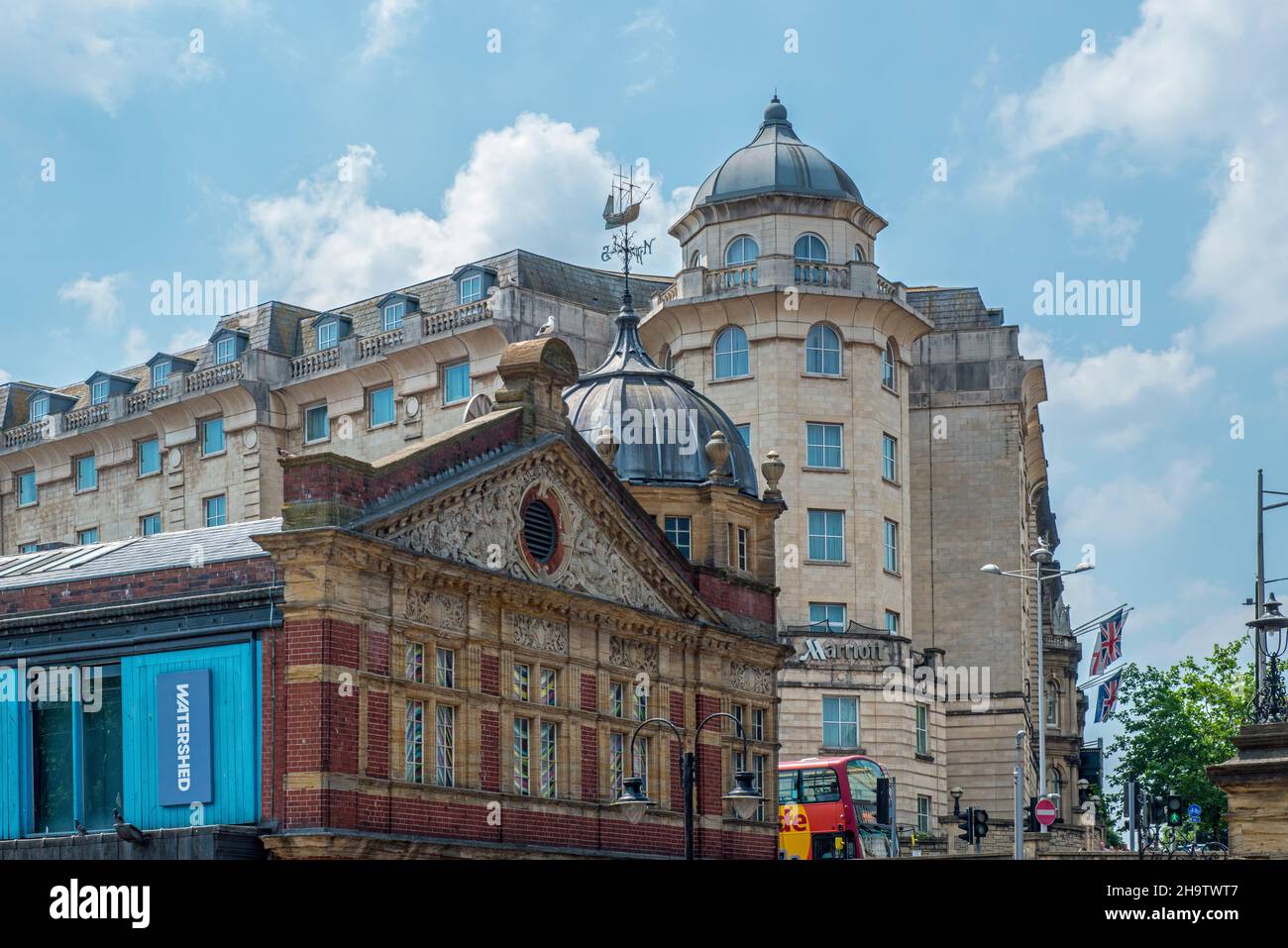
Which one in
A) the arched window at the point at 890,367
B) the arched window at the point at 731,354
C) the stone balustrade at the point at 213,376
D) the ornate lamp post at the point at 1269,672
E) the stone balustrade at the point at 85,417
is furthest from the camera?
the stone balustrade at the point at 85,417

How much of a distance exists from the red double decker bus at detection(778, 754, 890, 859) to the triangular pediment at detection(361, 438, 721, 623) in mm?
11312

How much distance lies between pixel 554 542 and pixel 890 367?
34579 millimetres

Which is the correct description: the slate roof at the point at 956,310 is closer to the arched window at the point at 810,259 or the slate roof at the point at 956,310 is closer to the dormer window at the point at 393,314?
the arched window at the point at 810,259

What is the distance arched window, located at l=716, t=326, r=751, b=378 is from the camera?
3002 inches

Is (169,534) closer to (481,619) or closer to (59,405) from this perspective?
(481,619)

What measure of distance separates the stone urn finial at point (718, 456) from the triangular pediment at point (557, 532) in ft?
13.6

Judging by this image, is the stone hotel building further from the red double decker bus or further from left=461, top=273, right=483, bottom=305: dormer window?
the red double decker bus

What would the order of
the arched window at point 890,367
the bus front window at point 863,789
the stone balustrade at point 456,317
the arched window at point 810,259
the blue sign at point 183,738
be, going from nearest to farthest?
1. the blue sign at point 183,738
2. the bus front window at point 863,789
3. the arched window at point 810,259
4. the arched window at point 890,367
5. the stone balustrade at point 456,317

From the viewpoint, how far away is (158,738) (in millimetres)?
40719

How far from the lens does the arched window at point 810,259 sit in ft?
248

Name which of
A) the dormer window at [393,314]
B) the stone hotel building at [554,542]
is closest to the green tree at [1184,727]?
the stone hotel building at [554,542]

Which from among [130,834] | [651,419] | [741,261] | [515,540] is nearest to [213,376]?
[741,261]
